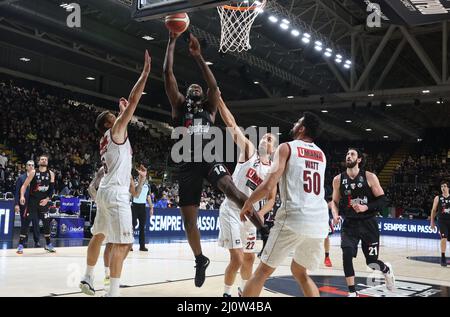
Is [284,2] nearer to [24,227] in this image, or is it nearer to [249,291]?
[24,227]

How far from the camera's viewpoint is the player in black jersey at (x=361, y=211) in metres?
6.46

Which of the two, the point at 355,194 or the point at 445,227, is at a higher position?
the point at 355,194

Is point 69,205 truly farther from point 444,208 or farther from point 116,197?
point 116,197

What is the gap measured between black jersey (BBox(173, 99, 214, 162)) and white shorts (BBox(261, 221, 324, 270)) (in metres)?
1.23

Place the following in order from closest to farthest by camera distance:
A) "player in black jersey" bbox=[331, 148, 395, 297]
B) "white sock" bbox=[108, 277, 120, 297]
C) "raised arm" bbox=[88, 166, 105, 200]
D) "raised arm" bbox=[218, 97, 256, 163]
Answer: "white sock" bbox=[108, 277, 120, 297] < "raised arm" bbox=[218, 97, 256, 163] < "raised arm" bbox=[88, 166, 105, 200] < "player in black jersey" bbox=[331, 148, 395, 297]

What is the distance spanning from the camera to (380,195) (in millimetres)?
6594

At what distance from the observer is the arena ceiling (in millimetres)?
15883

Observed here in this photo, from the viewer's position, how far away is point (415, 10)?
629cm

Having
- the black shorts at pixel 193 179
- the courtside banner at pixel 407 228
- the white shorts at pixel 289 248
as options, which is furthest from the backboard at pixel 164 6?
the courtside banner at pixel 407 228

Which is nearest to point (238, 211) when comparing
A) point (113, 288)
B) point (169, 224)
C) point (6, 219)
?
point (113, 288)

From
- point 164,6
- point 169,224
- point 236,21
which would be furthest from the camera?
point 169,224

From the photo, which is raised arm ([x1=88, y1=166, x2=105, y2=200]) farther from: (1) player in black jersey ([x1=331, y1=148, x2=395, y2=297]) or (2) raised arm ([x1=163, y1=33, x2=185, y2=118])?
(1) player in black jersey ([x1=331, y1=148, x2=395, y2=297])

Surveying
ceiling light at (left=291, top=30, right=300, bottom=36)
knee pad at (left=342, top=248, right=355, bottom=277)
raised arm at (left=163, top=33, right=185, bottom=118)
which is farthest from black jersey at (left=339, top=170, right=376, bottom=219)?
ceiling light at (left=291, top=30, right=300, bottom=36)

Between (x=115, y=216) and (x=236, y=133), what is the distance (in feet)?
5.25
